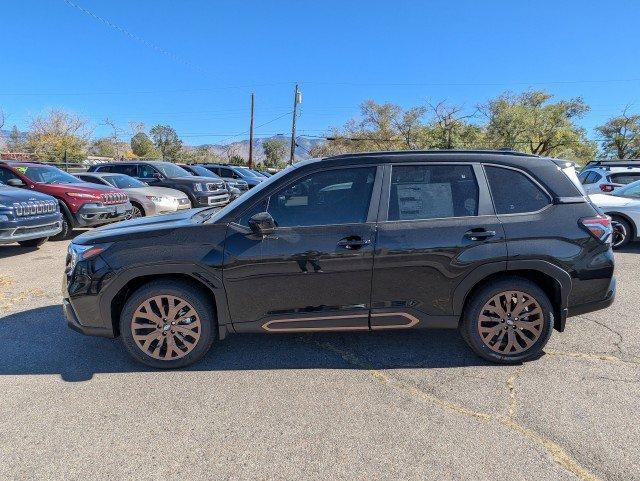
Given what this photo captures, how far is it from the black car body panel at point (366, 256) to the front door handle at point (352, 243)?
0.02 m

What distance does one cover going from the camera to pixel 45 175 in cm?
945

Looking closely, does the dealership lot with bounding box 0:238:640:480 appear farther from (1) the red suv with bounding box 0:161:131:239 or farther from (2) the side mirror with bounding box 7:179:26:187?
(2) the side mirror with bounding box 7:179:26:187

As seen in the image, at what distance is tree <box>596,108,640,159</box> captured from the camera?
47.6 metres

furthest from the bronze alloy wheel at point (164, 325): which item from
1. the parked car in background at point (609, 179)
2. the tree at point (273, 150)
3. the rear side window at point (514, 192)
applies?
the tree at point (273, 150)

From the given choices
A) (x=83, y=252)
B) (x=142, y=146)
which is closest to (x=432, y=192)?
(x=83, y=252)

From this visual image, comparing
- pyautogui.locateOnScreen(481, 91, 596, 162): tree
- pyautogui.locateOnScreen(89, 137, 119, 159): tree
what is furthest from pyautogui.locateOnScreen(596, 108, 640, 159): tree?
pyautogui.locateOnScreen(89, 137, 119, 159): tree

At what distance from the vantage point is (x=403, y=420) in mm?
2773

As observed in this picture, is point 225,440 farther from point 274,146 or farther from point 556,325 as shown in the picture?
point 274,146

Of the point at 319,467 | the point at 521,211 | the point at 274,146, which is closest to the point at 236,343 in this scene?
the point at 319,467

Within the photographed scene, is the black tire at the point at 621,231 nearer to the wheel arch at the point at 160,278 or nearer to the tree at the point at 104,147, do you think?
the wheel arch at the point at 160,278

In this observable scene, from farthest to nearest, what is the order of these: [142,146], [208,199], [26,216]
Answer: [142,146], [208,199], [26,216]

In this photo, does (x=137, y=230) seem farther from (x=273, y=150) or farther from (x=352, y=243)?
(x=273, y=150)

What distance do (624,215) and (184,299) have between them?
864 cm

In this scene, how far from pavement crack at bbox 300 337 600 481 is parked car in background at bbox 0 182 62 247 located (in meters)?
6.12
